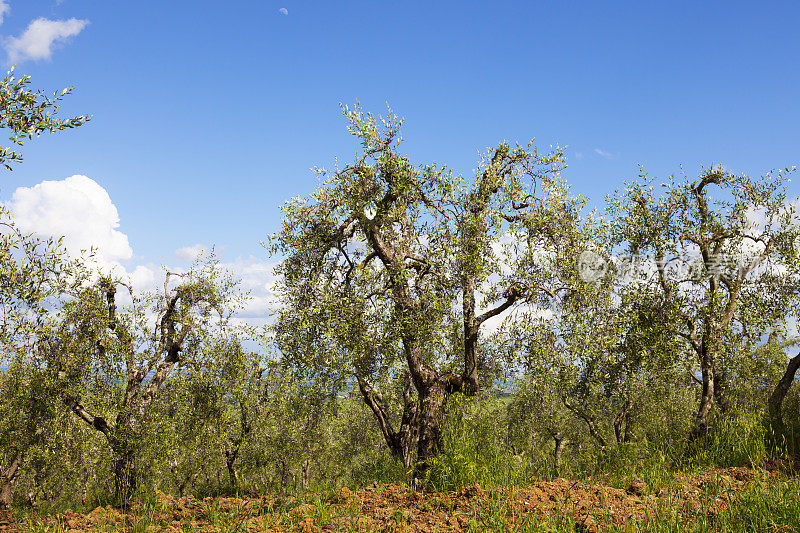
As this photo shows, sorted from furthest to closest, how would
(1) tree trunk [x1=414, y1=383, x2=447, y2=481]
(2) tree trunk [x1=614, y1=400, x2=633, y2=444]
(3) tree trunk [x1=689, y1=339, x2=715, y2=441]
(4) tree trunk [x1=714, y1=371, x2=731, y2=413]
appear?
1. (2) tree trunk [x1=614, y1=400, x2=633, y2=444]
2. (4) tree trunk [x1=714, y1=371, x2=731, y2=413]
3. (3) tree trunk [x1=689, y1=339, x2=715, y2=441]
4. (1) tree trunk [x1=414, y1=383, x2=447, y2=481]

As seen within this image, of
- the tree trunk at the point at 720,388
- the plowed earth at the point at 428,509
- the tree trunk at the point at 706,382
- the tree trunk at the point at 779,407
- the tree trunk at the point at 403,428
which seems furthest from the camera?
the tree trunk at the point at 403,428

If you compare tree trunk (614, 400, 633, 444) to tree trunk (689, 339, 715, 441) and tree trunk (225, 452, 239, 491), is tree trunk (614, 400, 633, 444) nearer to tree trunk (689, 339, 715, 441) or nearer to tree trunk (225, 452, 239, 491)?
tree trunk (689, 339, 715, 441)

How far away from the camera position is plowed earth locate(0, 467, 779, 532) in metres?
9.37

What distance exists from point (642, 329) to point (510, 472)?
31.1 feet

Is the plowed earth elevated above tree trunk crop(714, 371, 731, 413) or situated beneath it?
situated beneath

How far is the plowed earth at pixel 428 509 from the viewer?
9367 mm

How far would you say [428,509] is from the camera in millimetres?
10586

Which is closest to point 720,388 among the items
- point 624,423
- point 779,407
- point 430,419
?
point 779,407

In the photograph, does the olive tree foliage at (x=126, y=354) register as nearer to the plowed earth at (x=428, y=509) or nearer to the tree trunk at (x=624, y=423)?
the plowed earth at (x=428, y=509)

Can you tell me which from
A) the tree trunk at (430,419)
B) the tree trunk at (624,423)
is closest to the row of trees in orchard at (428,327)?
the tree trunk at (430,419)

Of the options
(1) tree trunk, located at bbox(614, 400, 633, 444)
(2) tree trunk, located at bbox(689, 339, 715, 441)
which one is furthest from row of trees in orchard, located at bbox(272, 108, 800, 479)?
(1) tree trunk, located at bbox(614, 400, 633, 444)

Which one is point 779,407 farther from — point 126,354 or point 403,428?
point 126,354

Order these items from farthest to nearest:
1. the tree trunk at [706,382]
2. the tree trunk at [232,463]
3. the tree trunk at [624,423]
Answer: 1. the tree trunk at [232,463]
2. the tree trunk at [624,423]
3. the tree trunk at [706,382]

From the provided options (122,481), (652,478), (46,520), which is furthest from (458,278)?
(122,481)
